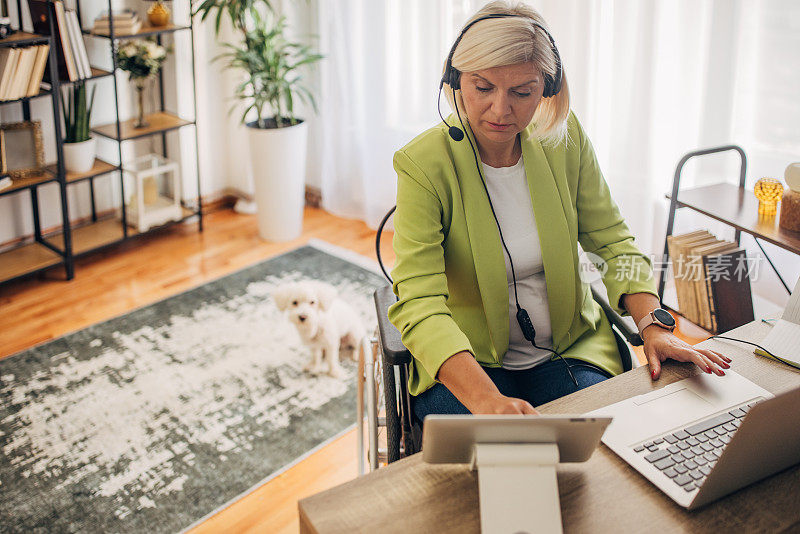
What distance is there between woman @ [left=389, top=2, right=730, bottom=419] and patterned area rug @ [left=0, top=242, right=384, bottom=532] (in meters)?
0.96

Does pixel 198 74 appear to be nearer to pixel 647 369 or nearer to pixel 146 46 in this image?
pixel 146 46

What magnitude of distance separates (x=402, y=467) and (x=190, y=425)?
4.84ft

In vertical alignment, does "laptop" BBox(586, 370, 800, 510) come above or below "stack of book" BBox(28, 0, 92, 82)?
below

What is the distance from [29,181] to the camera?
307 cm

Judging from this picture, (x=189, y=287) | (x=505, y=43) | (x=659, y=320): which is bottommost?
(x=189, y=287)

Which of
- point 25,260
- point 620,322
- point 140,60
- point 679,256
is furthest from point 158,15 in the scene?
point 620,322

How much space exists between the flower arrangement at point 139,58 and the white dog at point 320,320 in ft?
4.50

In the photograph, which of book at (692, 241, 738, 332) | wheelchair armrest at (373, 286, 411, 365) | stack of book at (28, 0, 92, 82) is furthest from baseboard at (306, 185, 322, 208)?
wheelchair armrest at (373, 286, 411, 365)

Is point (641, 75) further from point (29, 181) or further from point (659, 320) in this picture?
point (29, 181)

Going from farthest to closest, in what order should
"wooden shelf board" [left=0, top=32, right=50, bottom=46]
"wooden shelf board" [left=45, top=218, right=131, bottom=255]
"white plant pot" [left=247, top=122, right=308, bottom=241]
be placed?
1. "white plant pot" [left=247, top=122, right=308, bottom=241]
2. "wooden shelf board" [left=45, top=218, right=131, bottom=255]
3. "wooden shelf board" [left=0, top=32, right=50, bottom=46]

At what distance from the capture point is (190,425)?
7.84 ft

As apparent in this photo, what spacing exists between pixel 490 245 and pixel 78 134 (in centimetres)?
237

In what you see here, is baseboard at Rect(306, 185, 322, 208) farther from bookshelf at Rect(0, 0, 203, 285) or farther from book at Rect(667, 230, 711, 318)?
book at Rect(667, 230, 711, 318)

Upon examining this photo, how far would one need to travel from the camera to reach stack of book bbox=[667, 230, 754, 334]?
7.92 feet
